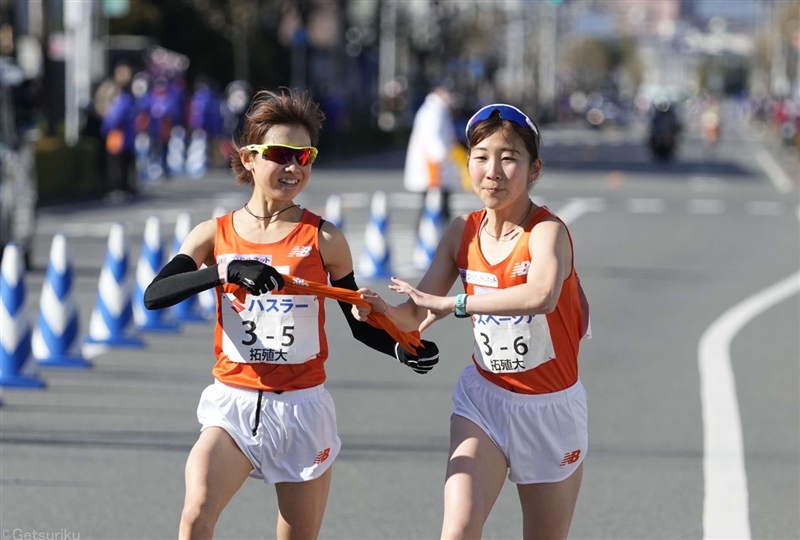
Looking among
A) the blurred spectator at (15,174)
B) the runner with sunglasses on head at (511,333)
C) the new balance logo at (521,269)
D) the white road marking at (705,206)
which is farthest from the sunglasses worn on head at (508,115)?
the white road marking at (705,206)

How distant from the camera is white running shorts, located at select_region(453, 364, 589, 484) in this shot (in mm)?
4797

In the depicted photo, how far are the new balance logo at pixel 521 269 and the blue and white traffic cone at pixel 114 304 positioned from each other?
7279 millimetres

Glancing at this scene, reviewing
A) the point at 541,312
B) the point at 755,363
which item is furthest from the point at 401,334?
the point at 755,363

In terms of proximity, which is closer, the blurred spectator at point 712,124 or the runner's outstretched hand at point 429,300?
the runner's outstretched hand at point 429,300

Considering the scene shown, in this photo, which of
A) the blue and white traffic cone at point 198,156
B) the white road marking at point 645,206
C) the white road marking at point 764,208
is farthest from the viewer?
the blue and white traffic cone at point 198,156

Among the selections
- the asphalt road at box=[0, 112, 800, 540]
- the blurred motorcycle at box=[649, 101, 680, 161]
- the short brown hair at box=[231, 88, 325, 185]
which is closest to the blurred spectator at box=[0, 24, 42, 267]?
the asphalt road at box=[0, 112, 800, 540]

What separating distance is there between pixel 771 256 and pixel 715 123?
116 ft

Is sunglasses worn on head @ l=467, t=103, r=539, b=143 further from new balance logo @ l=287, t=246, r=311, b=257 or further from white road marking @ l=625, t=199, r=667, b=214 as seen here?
white road marking @ l=625, t=199, r=667, b=214

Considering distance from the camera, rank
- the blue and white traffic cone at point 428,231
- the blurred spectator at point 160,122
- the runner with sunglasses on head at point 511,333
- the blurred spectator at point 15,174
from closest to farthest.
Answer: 1. the runner with sunglasses on head at point 511,333
2. the blurred spectator at point 15,174
3. the blue and white traffic cone at point 428,231
4. the blurred spectator at point 160,122

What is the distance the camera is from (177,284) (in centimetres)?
466

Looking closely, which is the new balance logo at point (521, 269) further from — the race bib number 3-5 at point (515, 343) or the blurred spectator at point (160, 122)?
the blurred spectator at point (160, 122)

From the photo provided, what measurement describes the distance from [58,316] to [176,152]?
24269 mm

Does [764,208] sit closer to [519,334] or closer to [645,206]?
[645,206]

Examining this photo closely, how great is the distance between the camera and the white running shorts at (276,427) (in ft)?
15.6
